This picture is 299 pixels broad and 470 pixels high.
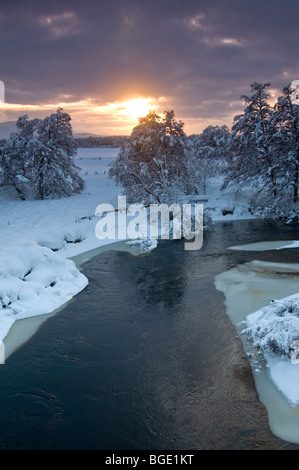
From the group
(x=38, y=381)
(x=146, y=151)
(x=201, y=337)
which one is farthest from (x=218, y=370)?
(x=146, y=151)

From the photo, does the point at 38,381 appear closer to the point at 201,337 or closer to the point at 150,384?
the point at 150,384


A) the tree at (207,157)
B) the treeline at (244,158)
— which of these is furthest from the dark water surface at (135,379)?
the tree at (207,157)

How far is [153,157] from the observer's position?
31.3 metres

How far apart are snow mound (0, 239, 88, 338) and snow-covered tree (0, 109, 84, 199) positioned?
58.1 feet

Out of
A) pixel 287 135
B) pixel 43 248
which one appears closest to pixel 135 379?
pixel 43 248

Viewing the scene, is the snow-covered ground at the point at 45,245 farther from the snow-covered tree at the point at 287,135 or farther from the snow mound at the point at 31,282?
the snow-covered tree at the point at 287,135

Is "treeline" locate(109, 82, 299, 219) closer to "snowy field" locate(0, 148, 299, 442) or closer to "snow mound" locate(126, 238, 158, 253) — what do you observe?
"snowy field" locate(0, 148, 299, 442)

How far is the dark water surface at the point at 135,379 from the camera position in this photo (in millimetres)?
5957

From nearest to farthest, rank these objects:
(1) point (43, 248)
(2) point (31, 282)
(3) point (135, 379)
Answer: (3) point (135, 379) < (2) point (31, 282) < (1) point (43, 248)

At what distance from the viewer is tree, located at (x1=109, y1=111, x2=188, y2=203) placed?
98.3 ft

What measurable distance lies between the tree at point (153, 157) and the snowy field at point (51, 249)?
3601 mm

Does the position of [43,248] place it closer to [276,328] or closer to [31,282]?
[31,282]

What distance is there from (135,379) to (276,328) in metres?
3.57

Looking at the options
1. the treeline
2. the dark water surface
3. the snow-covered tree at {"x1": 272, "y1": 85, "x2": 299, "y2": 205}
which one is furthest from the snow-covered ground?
the snow-covered tree at {"x1": 272, "y1": 85, "x2": 299, "y2": 205}
